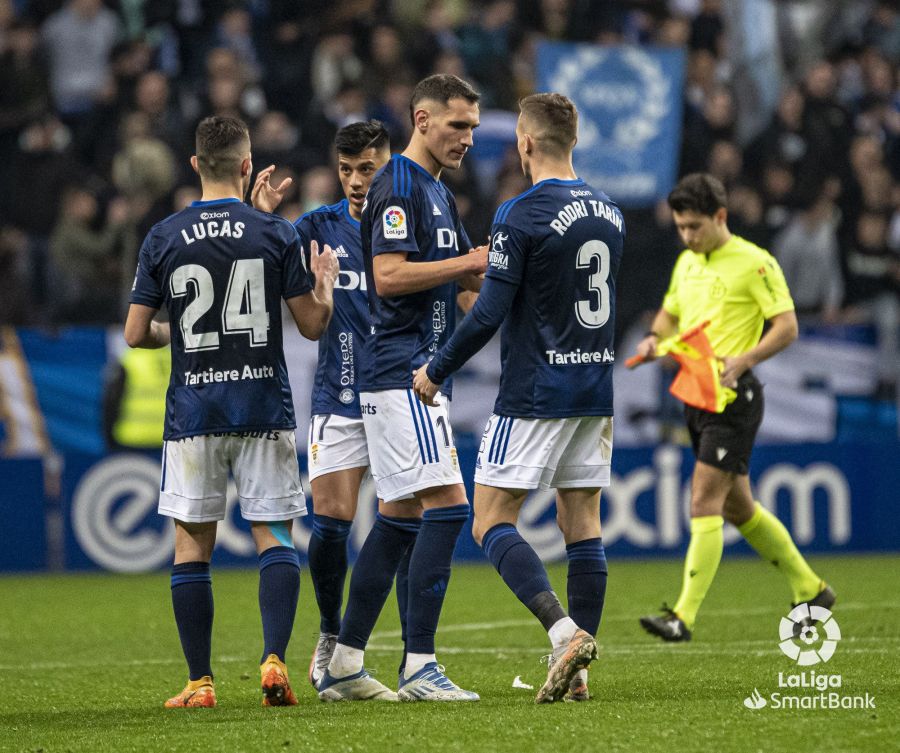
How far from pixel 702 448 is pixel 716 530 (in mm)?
447

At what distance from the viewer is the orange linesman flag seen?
791 cm

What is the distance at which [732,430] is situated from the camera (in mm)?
8008

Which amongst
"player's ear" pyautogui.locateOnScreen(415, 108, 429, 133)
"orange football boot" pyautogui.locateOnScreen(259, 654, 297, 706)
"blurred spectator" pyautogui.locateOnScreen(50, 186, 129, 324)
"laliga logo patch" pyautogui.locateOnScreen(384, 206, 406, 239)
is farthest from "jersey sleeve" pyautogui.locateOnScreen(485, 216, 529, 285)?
"blurred spectator" pyautogui.locateOnScreen(50, 186, 129, 324)

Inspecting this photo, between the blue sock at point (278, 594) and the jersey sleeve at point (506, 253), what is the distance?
1.34m

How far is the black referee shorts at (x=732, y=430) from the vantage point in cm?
798

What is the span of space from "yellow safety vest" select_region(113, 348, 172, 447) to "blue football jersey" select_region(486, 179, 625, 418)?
7.79 metres

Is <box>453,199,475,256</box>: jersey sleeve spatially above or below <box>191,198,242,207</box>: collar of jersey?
below

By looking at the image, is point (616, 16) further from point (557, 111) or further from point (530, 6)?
point (557, 111)

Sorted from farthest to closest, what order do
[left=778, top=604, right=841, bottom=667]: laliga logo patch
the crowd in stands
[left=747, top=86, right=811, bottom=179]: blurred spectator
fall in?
[left=747, top=86, right=811, bottom=179]: blurred spectator
the crowd in stands
[left=778, top=604, right=841, bottom=667]: laliga logo patch

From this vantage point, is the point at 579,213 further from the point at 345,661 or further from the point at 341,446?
the point at 345,661

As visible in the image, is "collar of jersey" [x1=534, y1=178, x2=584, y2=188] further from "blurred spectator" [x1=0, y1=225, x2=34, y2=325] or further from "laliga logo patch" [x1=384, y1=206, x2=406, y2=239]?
"blurred spectator" [x1=0, y1=225, x2=34, y2=325]

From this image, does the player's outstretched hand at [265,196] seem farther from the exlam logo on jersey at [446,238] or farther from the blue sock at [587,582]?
the blue sock at [587,582]

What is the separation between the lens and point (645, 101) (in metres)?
14.5

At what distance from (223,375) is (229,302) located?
0.28 m
